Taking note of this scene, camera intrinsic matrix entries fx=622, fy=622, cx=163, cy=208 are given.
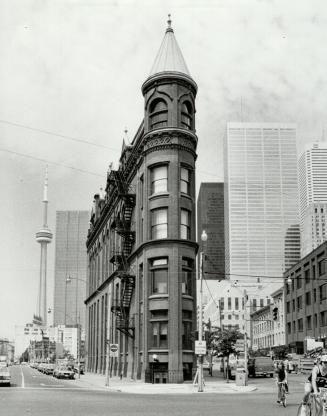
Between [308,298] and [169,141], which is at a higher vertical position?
[169,141]

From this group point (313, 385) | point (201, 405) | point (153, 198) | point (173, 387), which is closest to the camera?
point (313, 385)

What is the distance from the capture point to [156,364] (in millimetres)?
48031

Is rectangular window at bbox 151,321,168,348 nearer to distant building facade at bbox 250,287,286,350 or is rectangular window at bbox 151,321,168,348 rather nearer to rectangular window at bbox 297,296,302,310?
rectangular window at bbox 297,296,302,310

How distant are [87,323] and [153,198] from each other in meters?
52.8

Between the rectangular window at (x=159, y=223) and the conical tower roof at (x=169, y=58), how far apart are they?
11.6 metres

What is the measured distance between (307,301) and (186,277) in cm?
5761

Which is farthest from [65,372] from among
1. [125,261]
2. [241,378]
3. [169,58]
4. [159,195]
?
[169,58]

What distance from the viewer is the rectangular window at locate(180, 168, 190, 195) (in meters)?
51.4

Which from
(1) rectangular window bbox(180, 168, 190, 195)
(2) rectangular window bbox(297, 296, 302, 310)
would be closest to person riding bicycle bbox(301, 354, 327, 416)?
(1) rectangular window bbox(180, 168, 190, 195)

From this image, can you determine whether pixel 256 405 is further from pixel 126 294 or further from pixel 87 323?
pixel 87 323

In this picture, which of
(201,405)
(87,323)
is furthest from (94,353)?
(201,405)

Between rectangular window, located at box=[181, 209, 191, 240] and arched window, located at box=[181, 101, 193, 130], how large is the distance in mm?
7117

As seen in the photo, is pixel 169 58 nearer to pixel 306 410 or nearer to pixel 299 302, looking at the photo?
pixel 306 410

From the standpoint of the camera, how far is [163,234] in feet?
165
